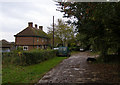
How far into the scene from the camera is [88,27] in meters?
6.39

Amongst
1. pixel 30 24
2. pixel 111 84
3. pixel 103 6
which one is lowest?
pixel 111 84

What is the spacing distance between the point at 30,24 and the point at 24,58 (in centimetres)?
2533

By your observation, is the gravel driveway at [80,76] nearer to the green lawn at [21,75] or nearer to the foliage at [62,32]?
the green lawn at [21,75]

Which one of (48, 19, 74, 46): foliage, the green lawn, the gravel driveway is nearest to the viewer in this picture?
the green lawn

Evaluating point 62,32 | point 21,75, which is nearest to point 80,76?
point 21,75

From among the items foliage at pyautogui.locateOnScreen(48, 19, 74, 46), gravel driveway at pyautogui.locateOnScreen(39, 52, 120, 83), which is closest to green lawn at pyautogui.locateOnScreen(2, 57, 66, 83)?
gravel driveway at pyautogui.locateOnScreen(39, 52, 120, 83)

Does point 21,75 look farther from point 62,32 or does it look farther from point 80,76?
point 62,32

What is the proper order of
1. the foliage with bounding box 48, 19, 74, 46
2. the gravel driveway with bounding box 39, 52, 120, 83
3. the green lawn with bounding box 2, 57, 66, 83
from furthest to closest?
1. the foliage with bounding box 48, 19, 74, 46
2. the gravel driveway with bounding box 39, 52, 120, 83
3. the green lawn with bounding box 2, 57, 66, 83

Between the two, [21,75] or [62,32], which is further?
[62,32]

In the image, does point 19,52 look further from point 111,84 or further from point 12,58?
point 111,84

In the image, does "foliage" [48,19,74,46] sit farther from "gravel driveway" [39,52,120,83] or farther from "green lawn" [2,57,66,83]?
"green lawn" [2,57,66,83]

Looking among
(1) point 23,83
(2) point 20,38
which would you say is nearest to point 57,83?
(1) point 23,83

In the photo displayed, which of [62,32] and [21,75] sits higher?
[62,32]

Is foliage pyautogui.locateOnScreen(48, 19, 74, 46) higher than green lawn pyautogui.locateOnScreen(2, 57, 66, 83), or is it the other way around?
foliage pyautogui.locateOnScreen(48, 19, 74, 46)
